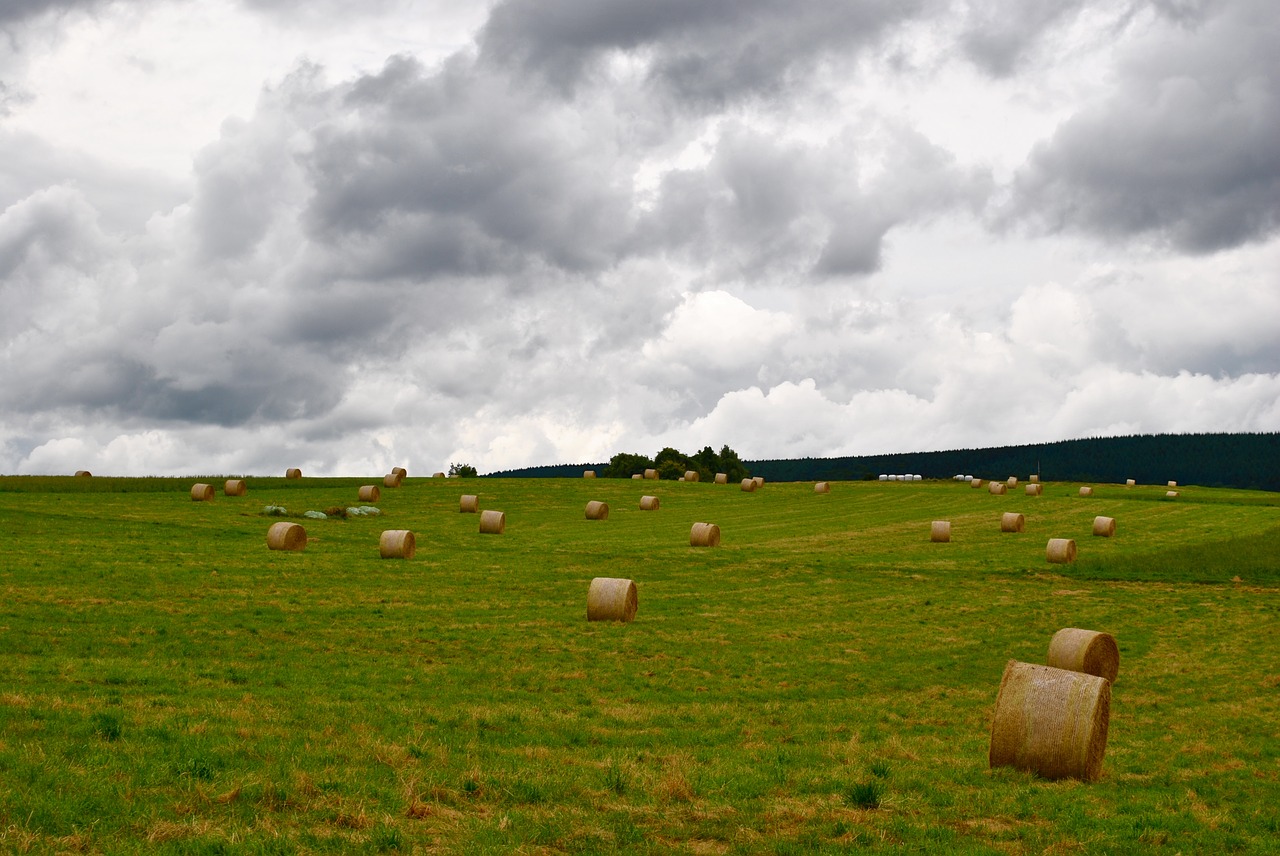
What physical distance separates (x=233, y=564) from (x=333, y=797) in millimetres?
26929

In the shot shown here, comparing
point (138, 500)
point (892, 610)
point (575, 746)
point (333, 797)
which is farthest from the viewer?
point (138, 500)

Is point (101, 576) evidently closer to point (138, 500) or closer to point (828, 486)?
point (138, 500)

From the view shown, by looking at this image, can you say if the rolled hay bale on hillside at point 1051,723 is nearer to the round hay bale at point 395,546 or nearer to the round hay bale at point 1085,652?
the round hay bale at point 1085,652

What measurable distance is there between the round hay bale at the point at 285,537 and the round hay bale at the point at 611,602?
56.6ft

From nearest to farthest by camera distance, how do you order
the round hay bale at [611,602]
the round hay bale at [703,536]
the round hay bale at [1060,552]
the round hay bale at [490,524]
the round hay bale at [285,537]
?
the round hay bale at [611,602]
the round hay bale at [285,537]
the round hay bale at [1060,552]
the round hay bale at [703,536]
the round hay bale at [490,524]

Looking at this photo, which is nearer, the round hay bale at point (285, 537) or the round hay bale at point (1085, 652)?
the round hay bale at point (1085, 652)

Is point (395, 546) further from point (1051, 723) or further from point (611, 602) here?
point (1051, 723)

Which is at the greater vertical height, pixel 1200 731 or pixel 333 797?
pixel 333 797

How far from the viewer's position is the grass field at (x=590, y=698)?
1170cm

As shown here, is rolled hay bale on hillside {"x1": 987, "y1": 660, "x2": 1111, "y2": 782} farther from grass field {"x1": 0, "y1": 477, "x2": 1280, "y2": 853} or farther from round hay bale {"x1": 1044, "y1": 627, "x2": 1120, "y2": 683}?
round hay bale {"x1": 1044, "y1": 627, "x2": 1120, "y2": 683}

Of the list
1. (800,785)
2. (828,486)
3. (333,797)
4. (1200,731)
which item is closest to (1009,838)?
(800,785)

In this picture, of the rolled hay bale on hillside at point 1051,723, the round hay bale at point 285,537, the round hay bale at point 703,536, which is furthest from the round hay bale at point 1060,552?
the rolled hay bale on hillside at point 1051,723

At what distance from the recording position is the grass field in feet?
38.4

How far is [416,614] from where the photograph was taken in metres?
28.8
